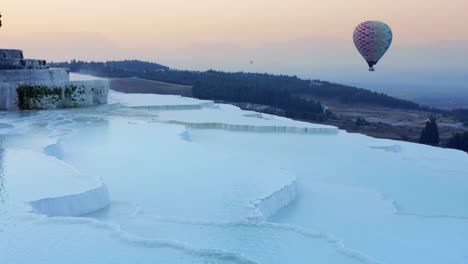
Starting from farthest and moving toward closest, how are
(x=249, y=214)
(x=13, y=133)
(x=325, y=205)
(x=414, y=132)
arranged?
(x=414, y=132), (x=13, y=133), (x=325, y=205), (x=249, y=214)

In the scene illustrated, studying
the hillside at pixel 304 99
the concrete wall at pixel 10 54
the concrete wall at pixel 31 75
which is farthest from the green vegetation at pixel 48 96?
the hillside at pixel 304 99

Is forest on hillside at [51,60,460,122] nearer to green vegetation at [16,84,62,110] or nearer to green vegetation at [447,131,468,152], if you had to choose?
green vegetation at [447,131,468,152]

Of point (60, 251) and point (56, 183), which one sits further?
point (56, 183)

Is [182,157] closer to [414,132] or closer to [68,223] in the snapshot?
[68,223]

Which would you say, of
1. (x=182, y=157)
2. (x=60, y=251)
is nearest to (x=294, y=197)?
(x=182, y=157)

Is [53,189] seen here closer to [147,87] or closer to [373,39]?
[373,39]

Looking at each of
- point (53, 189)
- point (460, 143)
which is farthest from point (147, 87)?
point (53, 189)

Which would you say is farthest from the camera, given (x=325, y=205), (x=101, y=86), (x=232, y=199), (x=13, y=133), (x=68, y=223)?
(x=101, y=86)

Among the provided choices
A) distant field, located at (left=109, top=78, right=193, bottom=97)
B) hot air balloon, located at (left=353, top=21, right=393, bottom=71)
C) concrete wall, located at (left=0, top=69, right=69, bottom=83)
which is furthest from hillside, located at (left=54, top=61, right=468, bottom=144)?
concrete wall, located at (left=0, top=69, right=69, bottom=83)
